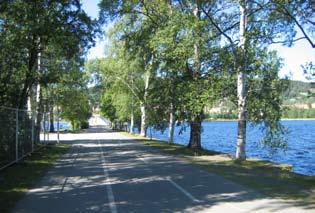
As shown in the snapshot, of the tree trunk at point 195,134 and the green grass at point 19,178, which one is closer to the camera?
the green grass at point 19,178

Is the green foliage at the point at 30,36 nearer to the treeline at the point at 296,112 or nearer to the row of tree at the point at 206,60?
the row of tree at the point at 206,60

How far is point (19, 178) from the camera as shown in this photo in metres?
17.0

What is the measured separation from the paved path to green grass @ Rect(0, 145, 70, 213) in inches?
10.7

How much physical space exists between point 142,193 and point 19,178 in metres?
5.49

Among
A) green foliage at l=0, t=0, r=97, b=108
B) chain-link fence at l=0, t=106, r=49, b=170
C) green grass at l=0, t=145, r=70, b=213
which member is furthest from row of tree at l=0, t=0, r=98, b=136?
green grass at l=0, t=145, r=70, b=213

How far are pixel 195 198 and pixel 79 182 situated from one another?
4.79 meters

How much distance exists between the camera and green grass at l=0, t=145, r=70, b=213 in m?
12.5

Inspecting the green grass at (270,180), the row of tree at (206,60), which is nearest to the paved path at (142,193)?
the green grass at (270,180)

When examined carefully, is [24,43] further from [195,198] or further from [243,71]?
[195,198]

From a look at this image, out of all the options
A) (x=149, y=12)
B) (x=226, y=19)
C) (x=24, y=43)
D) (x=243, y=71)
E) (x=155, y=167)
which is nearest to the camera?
(x=155, y=167)

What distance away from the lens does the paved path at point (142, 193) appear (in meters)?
11.1

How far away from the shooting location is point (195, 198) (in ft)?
40.5

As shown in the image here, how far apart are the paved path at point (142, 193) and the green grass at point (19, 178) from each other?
271mm

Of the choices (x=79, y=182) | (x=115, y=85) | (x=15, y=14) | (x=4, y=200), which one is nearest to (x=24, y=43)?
(x=15, y=14)
